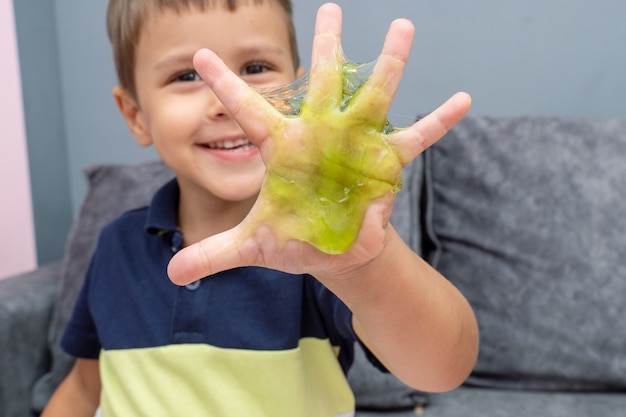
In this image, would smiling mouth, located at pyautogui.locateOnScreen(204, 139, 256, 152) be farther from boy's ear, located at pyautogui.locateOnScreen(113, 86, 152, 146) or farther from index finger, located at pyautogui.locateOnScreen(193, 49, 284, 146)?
index finger, located at pyautogui.locateOnScreen(193, 49, 284, 146)

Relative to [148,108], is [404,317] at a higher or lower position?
lower

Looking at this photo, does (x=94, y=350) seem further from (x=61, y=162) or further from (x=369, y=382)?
(x=61, y=162)

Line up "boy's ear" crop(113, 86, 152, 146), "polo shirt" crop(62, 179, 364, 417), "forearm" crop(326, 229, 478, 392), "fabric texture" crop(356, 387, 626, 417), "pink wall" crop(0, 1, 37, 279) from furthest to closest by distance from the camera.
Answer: "pink wall" crop(0, 1, 37, 279) → "fabric texture" crop(356, 387, 626, 417) → "boy's ear" crop(113, 86, 152, 146) → "polo shirt" crop(62, 179, 364, 417) → "forearm" crop(326, 229, 478, 392)

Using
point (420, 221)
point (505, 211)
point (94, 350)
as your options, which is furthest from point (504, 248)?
point (94, 350)

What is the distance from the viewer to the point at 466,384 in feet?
4.23

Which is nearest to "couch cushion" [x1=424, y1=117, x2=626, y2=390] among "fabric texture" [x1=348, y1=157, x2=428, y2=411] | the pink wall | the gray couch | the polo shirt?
the gray couch

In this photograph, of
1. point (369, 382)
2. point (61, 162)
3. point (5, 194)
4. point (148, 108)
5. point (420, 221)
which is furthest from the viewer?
point (61, 162)

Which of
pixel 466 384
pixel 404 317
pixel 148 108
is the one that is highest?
pixel 148 108

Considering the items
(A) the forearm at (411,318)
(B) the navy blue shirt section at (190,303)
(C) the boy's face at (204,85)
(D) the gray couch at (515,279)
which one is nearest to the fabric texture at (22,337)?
(D) the gray couch at (515,279)

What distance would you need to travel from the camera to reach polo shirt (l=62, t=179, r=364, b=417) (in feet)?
2.43

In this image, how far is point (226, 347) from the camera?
0.76m

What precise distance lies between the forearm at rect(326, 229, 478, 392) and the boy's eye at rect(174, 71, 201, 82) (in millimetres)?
404

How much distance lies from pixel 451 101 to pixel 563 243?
892 mm

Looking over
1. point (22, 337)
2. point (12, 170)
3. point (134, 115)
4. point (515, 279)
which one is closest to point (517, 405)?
point (515, 279)
